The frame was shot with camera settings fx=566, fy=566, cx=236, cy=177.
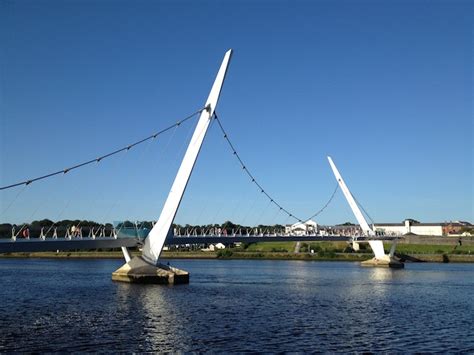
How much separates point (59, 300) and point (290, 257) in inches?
3164

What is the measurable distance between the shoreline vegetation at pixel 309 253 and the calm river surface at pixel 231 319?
192 feet

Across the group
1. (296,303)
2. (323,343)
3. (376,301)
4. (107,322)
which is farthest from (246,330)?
(376,301)

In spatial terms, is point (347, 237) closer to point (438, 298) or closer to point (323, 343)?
point (438, 298)

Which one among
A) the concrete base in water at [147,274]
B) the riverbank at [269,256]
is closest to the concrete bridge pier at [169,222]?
the concrete base in water at [147,274]

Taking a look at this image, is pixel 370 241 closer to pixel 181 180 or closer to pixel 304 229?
pixel 304 229

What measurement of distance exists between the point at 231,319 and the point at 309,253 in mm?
87183

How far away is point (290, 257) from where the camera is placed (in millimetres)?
111438

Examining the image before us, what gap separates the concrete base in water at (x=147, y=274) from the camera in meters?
45.1

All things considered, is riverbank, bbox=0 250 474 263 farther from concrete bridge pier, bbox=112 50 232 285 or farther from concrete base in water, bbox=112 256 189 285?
concrete bridge pier, bbox=112 50 232 285

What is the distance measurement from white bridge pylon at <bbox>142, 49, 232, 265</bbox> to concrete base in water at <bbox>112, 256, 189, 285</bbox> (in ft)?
2.23

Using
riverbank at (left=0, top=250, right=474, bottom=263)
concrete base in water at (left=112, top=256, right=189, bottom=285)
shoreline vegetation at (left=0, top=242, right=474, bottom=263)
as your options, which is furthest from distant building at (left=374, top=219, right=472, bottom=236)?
concrete base in water at (left=112, top=256, right=189, bottom=285)

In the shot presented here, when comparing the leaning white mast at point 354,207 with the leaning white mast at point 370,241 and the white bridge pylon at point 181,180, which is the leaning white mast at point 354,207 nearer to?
the leaning white mast at point 370,241

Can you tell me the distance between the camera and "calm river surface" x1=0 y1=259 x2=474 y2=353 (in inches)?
830

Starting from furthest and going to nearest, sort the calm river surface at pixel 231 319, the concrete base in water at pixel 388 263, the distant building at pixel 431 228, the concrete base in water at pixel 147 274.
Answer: the distant building at pixel 431 228 < the concrete base in water at pixel 388 263 < the concrete base in water at pixel 147 274 < the calm river surface at pixel 231 319
